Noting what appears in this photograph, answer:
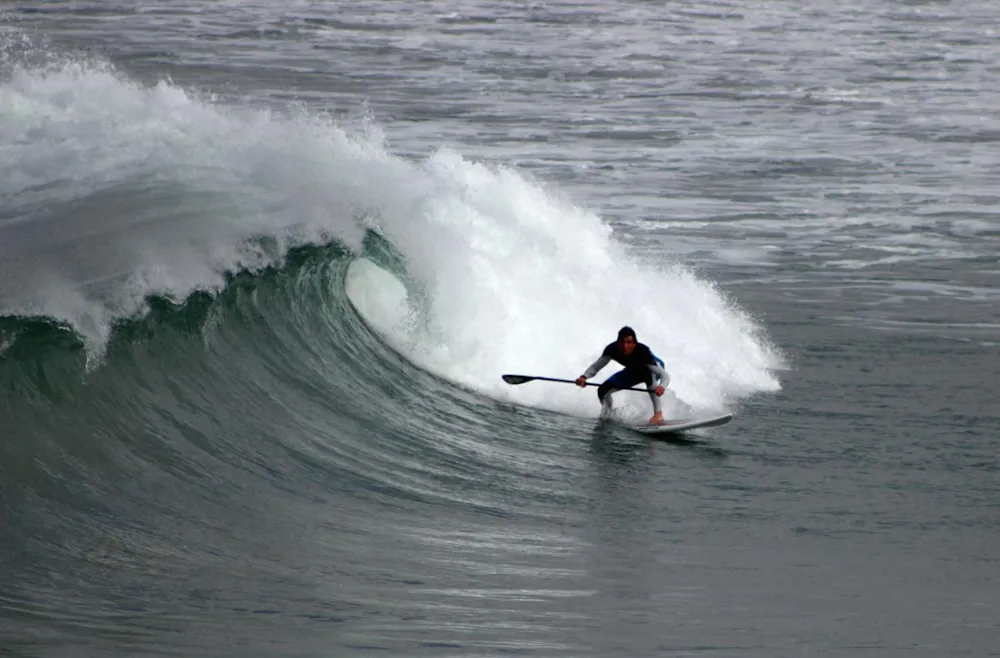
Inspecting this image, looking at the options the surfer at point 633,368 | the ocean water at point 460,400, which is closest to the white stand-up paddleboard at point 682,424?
the surfer at point 633,368

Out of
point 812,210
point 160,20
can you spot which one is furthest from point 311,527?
point 160,20

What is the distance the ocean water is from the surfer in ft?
1.33

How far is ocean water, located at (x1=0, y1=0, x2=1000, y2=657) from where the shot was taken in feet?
27.0

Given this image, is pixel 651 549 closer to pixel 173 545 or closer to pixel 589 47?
pixel 173 545

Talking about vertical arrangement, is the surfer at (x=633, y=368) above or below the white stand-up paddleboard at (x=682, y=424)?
above

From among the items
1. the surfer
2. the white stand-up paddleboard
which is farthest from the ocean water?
the surfer

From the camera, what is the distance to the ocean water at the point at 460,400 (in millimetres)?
8242

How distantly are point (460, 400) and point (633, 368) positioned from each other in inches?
67.1

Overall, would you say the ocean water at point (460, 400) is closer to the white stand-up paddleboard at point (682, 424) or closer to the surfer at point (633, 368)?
the white stand-up paddleboard at point (682, 424)

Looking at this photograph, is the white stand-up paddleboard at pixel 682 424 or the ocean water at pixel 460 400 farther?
the white stand-up paddleboard at pixel 682 424

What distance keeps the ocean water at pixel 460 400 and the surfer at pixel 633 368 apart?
0.41 metres

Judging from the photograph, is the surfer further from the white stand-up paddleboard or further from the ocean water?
the ocean water

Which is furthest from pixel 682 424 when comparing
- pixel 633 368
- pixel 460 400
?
pixel 460 400

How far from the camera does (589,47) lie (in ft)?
153
